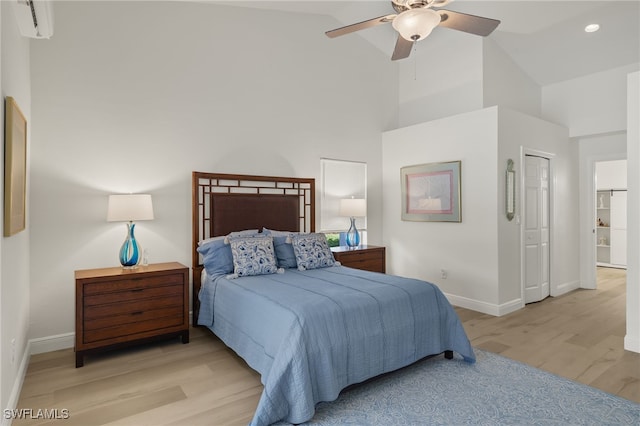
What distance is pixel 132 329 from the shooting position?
3.06 meters

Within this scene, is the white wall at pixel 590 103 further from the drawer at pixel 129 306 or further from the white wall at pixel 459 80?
the drawer at pixel 129 306

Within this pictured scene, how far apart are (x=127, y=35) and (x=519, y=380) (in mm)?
4535

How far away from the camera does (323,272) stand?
3479 millimetres

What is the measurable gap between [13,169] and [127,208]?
1074 millimetres

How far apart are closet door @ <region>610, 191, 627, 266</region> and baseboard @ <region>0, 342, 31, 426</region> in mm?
9366

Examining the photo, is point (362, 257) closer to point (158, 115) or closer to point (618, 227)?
Result: point (158, 115)

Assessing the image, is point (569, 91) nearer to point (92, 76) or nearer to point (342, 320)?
point (342, 320)

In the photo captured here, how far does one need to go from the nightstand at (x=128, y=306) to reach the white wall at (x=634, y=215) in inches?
158

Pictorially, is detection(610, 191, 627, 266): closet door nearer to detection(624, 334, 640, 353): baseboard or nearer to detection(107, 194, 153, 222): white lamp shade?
detection(624, 334, 640, 353): baseboard

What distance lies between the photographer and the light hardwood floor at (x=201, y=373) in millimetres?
2264

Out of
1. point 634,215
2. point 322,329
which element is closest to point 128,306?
point 322,329

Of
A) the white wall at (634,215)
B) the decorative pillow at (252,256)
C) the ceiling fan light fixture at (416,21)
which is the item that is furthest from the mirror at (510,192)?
the decorative pillow at (252,256)

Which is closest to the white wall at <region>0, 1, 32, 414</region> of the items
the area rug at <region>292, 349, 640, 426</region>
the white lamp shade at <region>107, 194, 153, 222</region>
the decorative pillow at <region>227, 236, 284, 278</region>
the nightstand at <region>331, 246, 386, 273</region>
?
the white lamp shade at <region>107, 194, 153, 222</region>

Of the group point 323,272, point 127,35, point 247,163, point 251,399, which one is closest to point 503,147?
point 323,272
